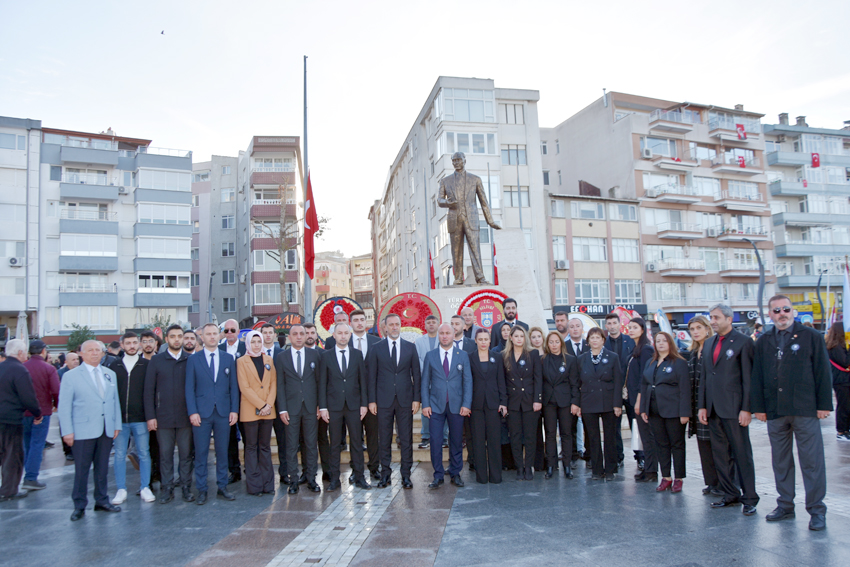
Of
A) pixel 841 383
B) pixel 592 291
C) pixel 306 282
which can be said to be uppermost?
pixel 592 291

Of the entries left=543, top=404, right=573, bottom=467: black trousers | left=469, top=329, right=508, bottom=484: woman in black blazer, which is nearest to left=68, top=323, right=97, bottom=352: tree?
left=469, top=329, right=508, bottom=484: woman in black blazer

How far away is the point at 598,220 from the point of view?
4316 centimetres

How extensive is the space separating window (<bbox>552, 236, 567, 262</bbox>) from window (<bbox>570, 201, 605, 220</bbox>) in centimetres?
204

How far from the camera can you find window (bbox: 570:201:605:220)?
4239 cm

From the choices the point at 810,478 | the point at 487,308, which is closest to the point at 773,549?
the point at 810,478

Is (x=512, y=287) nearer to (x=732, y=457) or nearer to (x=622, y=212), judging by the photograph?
(x=732, y=457)

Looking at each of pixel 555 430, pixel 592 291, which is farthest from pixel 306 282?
pixel 592 291

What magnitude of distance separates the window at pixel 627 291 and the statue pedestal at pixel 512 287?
1224 inches

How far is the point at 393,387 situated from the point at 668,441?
3.51m

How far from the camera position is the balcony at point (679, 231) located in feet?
148

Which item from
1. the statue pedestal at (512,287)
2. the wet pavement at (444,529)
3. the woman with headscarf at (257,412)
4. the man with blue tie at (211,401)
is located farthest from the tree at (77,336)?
the woman with headscarf at (257,412)

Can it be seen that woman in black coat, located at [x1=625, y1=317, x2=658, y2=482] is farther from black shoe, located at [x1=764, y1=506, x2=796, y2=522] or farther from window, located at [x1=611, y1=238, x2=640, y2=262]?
window, located at [x1=611, y1=238, x2=640, y2=262]

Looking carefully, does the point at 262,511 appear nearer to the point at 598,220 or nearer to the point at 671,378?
the point at 671,378

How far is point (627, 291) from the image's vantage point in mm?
43812
